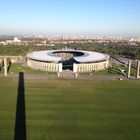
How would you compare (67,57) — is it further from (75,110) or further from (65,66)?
(75,110)

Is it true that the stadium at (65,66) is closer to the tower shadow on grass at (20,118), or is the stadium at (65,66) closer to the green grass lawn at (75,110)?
the green grass lawn at (75,110)

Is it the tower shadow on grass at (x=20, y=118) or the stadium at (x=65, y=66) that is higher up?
the stadium at (x=65, y=66)

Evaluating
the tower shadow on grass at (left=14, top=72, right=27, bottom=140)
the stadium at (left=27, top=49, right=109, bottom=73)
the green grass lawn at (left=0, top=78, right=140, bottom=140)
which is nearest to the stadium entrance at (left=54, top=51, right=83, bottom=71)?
the stadium at (left=27, top=49, right=109, bottom=73)

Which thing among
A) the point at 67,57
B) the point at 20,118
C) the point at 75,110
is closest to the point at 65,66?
the point at 67,57

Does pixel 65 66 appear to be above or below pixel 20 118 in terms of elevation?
above

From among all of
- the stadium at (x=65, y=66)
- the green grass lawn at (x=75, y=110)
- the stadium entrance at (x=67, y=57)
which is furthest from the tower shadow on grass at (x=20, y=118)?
the stadium entrance at (x=67, y=57)

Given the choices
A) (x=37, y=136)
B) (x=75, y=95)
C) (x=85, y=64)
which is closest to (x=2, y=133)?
(x=37, y=136)

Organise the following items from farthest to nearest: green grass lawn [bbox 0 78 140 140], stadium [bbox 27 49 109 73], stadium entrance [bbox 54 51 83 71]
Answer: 1. stadium entrance [bbox 54 51 83 71]
2. stadium [bbox 27 49 109 73]
3. green grass lawn [bbox 0 78 140 140]

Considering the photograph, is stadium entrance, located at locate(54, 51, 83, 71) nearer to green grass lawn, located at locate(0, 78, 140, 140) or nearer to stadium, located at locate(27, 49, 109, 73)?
stadium, located at locate(27, 49, 109, 73)
